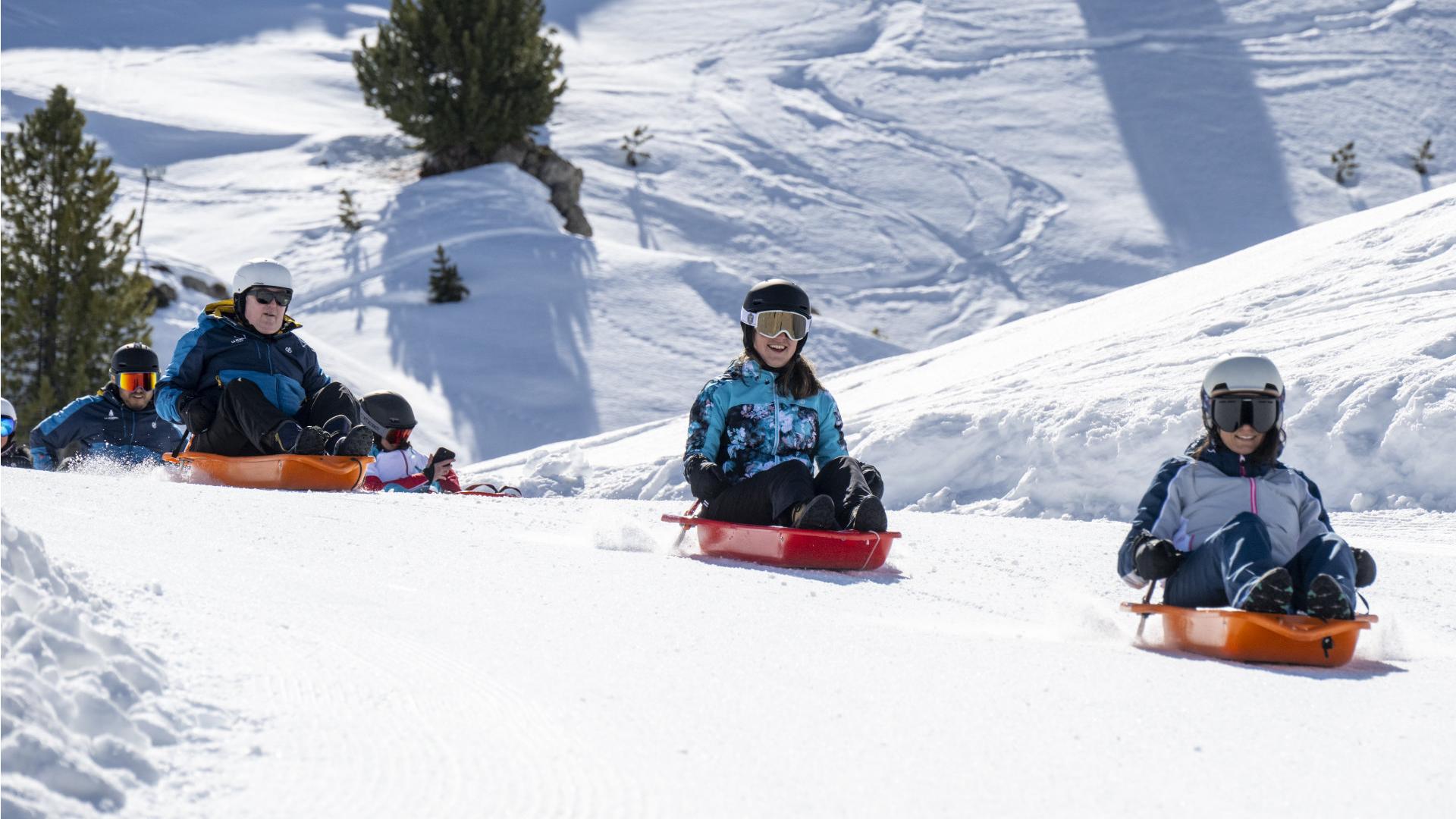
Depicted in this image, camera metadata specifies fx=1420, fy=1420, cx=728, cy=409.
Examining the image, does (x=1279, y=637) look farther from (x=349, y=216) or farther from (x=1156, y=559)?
(x=349, y=216)

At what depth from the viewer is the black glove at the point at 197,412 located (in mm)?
8016

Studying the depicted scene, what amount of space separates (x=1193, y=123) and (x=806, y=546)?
33.5 meters

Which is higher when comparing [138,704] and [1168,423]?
[1168,423]

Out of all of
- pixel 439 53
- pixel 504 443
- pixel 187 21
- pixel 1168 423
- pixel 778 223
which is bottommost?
pixel 504 443

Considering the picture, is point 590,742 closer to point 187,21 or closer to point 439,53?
point 439,53

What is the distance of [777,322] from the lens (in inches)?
246

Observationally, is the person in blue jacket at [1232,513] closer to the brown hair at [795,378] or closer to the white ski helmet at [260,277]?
the brown hair at [795,378]

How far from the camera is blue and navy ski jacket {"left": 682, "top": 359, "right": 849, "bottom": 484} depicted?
6242 millimetres

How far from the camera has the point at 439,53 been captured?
1019 inches

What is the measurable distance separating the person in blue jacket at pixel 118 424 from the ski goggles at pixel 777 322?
569 centimetres

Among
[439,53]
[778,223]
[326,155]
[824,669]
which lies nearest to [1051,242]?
[778,223]

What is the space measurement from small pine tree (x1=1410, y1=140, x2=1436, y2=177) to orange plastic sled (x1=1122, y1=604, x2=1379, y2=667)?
33.4 m

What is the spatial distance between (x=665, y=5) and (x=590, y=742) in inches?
1821

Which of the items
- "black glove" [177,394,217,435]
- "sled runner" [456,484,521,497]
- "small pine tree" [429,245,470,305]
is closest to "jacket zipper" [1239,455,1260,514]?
"sled runner" [456,484,521,497]
